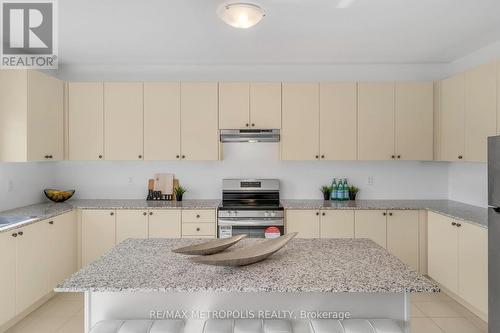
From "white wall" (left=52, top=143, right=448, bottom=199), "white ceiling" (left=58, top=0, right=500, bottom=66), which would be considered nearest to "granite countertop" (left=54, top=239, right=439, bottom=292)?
"white ceiling" (left=58, top=0, right=500, bottom=66)

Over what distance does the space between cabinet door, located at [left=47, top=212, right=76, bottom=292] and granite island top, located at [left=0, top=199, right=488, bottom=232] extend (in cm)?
10

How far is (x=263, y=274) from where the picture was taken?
5.30 feet

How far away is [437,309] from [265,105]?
2.72 m

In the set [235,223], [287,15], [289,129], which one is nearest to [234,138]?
[289,129]

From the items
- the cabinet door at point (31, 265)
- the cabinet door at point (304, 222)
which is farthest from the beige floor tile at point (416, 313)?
the cabinet door at point (31, 265)

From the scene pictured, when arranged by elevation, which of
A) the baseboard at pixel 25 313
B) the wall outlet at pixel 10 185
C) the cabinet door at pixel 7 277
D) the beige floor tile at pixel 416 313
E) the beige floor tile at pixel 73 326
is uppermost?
the wall outlet at pixel 10 185

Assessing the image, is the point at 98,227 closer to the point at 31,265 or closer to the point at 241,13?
the point at 31,265

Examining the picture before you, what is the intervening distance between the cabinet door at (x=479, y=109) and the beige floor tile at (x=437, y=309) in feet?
4.70

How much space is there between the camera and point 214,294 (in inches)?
66.5

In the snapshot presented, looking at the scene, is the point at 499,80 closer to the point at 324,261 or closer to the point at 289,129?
the point at 289,129

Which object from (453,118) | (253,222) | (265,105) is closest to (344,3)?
(265,105)

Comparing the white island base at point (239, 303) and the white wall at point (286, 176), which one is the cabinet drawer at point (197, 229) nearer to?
the white wall at point (286, 176)

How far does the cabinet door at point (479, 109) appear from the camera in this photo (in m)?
3.08

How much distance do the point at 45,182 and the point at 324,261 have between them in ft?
12.3
